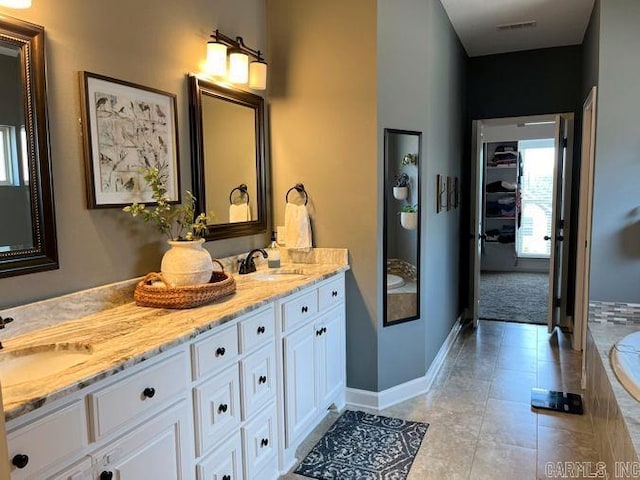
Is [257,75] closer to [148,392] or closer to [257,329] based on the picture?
[257,329]

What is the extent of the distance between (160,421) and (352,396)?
181 cm

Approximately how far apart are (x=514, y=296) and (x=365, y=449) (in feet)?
14.9

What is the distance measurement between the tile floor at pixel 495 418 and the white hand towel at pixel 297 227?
1.12 metres

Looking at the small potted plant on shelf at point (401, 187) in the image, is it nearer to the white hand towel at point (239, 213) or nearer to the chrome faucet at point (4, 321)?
the white hand towel at point (239, 213)

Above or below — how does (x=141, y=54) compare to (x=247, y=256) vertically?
above

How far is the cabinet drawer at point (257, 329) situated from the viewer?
202 centimetres

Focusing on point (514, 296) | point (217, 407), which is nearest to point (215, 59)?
point (217, 407)

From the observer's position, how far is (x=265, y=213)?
3168mm

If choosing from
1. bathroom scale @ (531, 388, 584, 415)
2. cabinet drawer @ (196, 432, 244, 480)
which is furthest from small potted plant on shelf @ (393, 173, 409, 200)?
cabinet drawer @ (196, 432, 244, 480)

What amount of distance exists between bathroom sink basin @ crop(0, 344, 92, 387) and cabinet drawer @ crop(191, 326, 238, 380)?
371 mm

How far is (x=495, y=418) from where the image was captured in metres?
2.93

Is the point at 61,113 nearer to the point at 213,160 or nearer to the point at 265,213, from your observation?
the point at 213,160

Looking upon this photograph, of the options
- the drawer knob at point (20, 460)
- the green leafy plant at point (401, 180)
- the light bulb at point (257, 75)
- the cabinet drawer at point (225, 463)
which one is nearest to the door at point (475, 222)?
the green leafy plant at point (401, 180)

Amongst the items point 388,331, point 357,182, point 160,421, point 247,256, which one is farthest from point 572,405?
point 160,421
